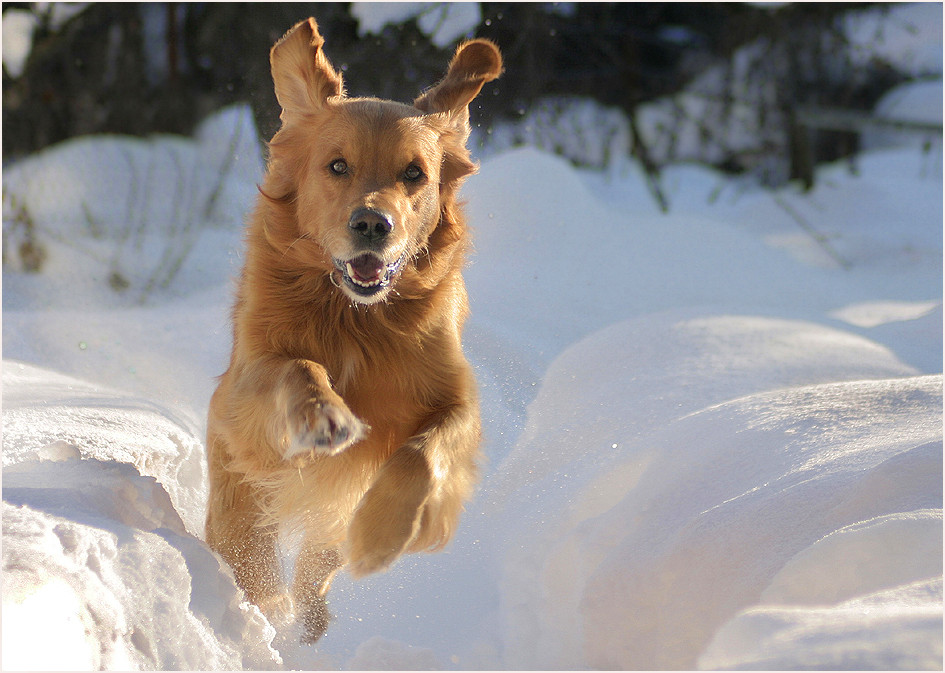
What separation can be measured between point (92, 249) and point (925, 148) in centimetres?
896

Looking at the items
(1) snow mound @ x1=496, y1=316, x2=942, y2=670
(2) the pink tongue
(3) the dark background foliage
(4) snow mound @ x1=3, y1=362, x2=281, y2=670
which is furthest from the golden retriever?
(3) the dark background foliage

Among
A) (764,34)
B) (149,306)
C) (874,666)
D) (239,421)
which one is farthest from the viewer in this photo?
(764,34)

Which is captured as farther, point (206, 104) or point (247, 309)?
point (206, 104)

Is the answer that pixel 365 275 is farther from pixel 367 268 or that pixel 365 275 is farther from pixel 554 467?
pixel 554 467

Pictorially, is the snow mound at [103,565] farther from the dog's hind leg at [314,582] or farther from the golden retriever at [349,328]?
the dog's hind leg at [314,582]

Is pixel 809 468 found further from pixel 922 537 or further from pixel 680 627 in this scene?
pixel 680 627

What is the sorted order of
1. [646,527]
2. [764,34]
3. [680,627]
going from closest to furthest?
[680,627] → [646,527] → [764,34]

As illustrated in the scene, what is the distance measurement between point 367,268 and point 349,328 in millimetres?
315

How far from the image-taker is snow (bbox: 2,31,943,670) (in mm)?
2309

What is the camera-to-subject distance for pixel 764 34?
9102 mm

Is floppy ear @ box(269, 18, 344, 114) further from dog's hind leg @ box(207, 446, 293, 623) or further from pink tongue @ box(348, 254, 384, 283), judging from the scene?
dog's hind leg @ box(207, 446, 293, 623)

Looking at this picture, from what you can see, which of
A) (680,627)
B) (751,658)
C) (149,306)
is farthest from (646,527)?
(149,306)

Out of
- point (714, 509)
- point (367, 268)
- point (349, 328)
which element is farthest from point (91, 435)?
point (714, 509)

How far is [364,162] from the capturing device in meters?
2.62
